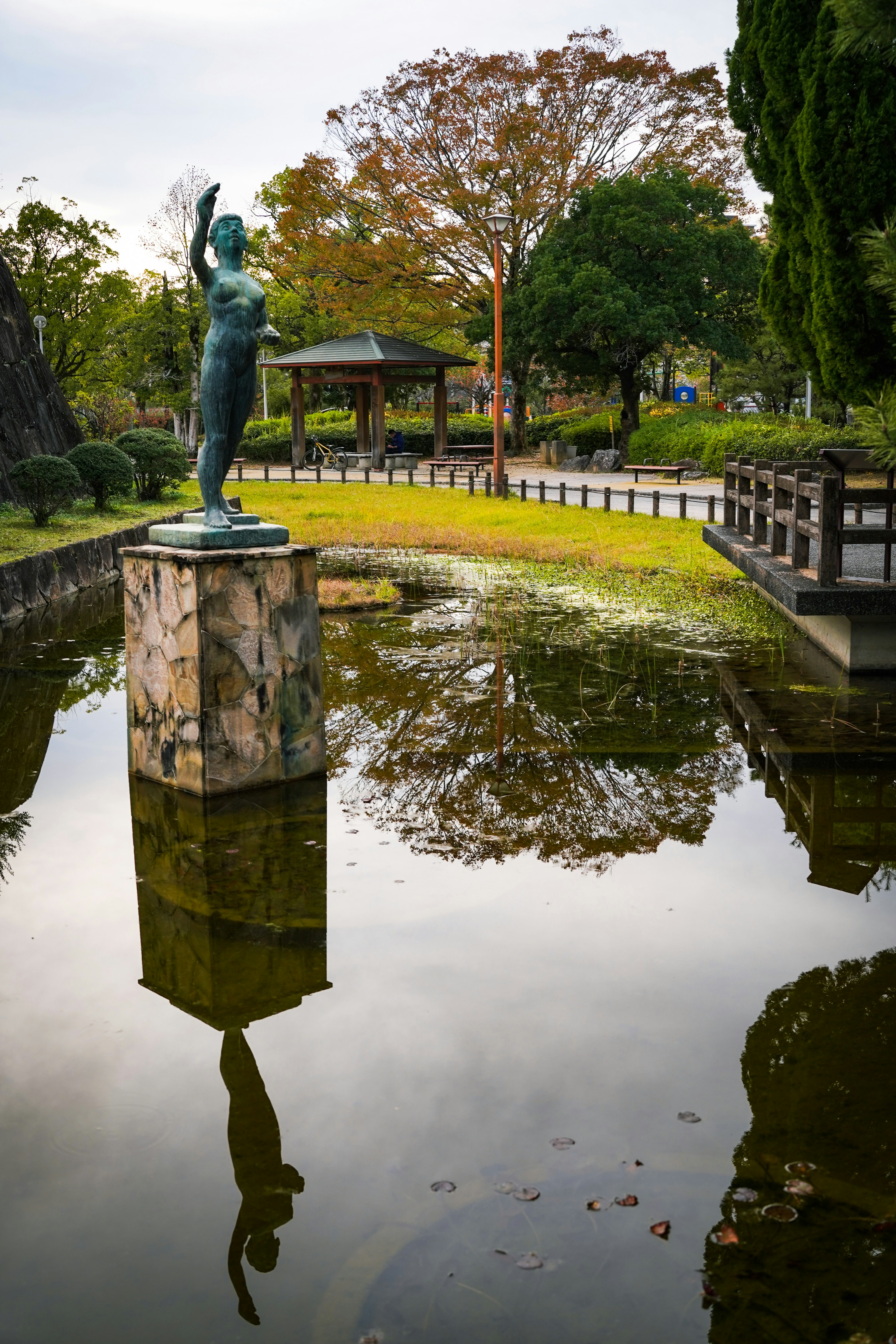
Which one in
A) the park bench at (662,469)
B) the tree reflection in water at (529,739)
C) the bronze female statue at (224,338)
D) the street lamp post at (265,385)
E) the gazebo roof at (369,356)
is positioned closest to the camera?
the tree reflection in water at (529,739)

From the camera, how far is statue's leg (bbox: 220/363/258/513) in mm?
5883

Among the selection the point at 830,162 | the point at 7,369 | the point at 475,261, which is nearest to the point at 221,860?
the point at 830,162

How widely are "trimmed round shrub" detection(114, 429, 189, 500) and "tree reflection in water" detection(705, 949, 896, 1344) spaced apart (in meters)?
18.4

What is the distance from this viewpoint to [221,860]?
16.0ft

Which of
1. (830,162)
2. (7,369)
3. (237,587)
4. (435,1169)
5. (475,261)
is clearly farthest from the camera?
(475,261)

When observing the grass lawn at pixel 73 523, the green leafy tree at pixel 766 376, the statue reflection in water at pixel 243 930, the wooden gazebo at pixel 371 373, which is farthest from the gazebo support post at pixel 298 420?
the statue reflection in water at pixel 243 930

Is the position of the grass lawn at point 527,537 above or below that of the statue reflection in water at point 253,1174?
above

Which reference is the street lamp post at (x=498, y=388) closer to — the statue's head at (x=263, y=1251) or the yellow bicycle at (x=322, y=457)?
the yellow bicycle at (x=322, y=457)

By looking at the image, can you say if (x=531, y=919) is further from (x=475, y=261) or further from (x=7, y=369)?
(x=475, y=261)

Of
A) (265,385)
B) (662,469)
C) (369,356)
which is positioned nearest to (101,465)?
(662,469)

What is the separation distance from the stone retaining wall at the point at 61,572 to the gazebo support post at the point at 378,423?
15740 mm

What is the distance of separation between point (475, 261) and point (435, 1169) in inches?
1304

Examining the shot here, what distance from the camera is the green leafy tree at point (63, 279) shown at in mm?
28469

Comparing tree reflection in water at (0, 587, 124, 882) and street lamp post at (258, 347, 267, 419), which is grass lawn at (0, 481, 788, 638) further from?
street lamp post at (258, 347, 267, 419)
